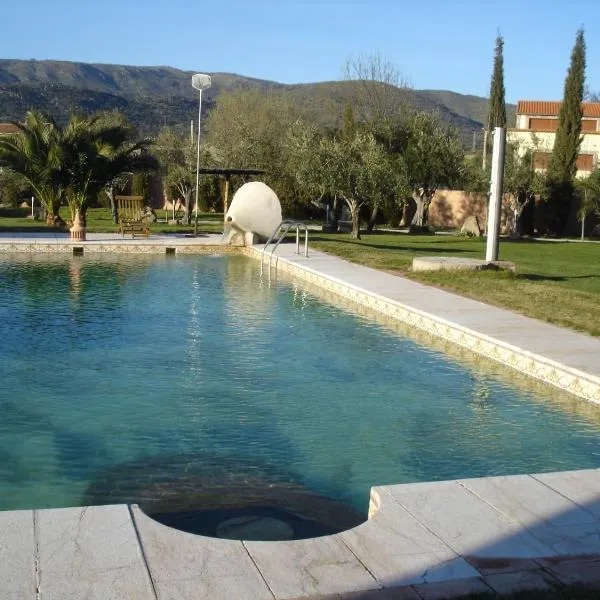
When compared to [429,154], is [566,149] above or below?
above

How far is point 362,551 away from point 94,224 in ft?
84.8

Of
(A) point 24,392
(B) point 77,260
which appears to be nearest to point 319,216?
(B) point 77,260

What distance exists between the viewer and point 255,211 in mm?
21641

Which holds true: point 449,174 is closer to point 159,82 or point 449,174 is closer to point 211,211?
point 211,211

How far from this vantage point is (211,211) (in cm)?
3812

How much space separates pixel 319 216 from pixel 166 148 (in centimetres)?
875

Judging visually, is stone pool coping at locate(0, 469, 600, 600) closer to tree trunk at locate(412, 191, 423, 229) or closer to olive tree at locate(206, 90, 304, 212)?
olive tree at locate(206, 90, 304, 212)

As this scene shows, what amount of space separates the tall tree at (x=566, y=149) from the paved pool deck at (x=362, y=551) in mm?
30025

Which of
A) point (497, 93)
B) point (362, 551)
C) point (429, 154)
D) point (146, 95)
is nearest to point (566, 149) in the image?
point (497, 93)

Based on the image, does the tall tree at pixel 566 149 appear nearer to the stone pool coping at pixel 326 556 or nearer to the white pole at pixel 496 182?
the white pole at pixel 496 182

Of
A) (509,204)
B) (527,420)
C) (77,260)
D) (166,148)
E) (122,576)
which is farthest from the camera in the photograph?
(509,204)

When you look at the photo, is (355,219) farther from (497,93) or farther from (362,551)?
(362,551)

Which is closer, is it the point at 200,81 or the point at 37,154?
the point at 37,154

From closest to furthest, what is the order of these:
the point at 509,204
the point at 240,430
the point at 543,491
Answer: the point at 543,491, the point at 240,430, the point at 509,204
